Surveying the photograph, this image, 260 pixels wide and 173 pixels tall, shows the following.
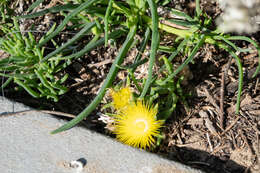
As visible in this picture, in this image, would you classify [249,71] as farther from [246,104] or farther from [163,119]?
[163,119]

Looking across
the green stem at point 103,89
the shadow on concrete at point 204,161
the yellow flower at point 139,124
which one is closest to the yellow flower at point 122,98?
the yellow flower at point 139,124

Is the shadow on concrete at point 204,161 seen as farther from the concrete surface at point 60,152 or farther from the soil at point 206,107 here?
the concrete surface at point 60,152

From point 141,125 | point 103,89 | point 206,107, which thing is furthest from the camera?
point 206,107

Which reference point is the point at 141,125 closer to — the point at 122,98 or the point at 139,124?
the point at 139,124

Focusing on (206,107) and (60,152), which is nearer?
(60,152)

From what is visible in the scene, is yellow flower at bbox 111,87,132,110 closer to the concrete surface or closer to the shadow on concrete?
the concrete surface

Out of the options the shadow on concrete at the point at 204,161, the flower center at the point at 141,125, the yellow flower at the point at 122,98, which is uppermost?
the yellow flower at the point at 122,98

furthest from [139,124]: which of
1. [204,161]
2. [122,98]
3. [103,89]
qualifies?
[204,161]
